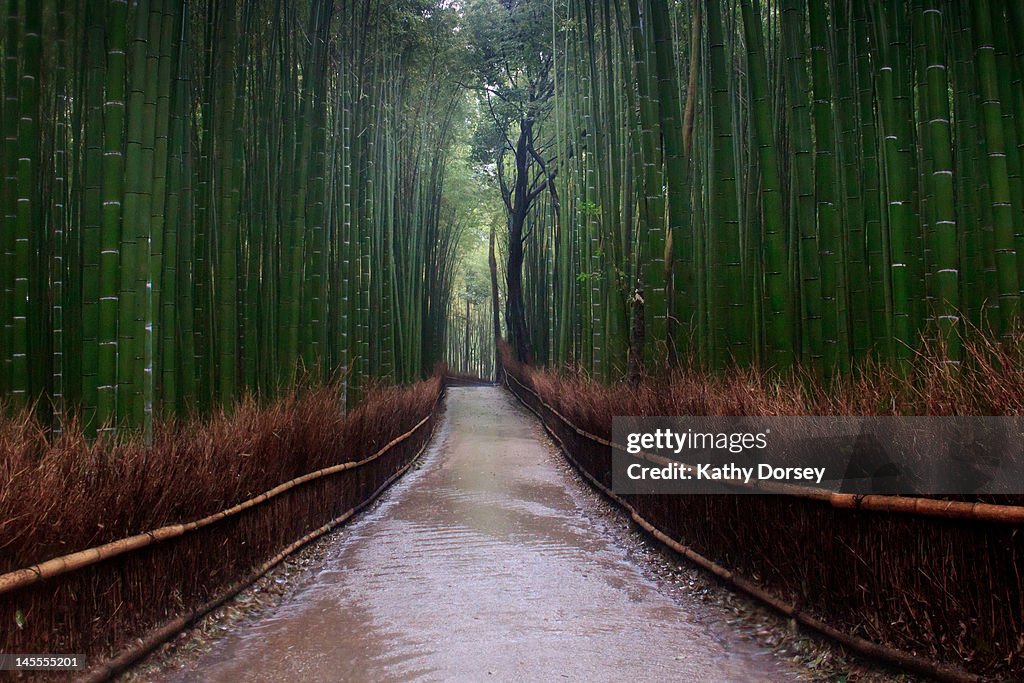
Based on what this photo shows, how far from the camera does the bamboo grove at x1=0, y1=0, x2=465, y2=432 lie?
3.31 metres

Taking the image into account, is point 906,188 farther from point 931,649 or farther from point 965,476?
point 931,649

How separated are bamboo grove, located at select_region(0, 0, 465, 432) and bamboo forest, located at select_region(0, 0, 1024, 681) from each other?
2cm

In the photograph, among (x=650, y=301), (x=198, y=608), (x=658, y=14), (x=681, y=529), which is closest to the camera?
(x=198, y=608)

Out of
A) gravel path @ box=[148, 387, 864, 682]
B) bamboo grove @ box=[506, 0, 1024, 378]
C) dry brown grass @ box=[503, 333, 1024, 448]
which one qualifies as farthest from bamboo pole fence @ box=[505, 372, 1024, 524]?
bamboo grove @ box=[506, 0, 1024, 378]

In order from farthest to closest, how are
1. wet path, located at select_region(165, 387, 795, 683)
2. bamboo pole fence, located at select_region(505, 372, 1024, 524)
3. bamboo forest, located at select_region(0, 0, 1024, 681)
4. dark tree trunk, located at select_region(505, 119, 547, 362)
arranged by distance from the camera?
dark tree trunk, located at select_region(505, 119, 547, 362), wet path, located at select_region(165, 387, 795, 683), bamboo forest, located at select_region(0, 0, 1024, 681), bamboo pole fence, located at select_region(505, 372, 1024, 524)

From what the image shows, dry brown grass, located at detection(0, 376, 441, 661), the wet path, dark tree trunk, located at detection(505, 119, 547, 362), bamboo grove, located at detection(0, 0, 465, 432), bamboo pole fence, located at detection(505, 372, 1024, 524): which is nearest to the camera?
bamboo pole fence, located at detection(505, 372, 1024, 524)

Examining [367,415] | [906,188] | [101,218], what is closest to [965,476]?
[906,188]

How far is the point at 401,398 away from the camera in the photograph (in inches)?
297

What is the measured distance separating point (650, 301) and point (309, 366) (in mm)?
2192

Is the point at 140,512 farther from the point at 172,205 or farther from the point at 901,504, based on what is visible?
the point at 901,504

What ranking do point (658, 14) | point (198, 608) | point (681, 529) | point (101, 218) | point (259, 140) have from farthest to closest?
point (259, 140) → point (658, 14) → point (681, 529) → point (101, 218) → point (198, 608)

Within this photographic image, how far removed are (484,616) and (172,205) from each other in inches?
89.6

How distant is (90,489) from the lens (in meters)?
2.45

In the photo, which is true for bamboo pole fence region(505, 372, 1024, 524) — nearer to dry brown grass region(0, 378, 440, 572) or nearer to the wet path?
the wet path
